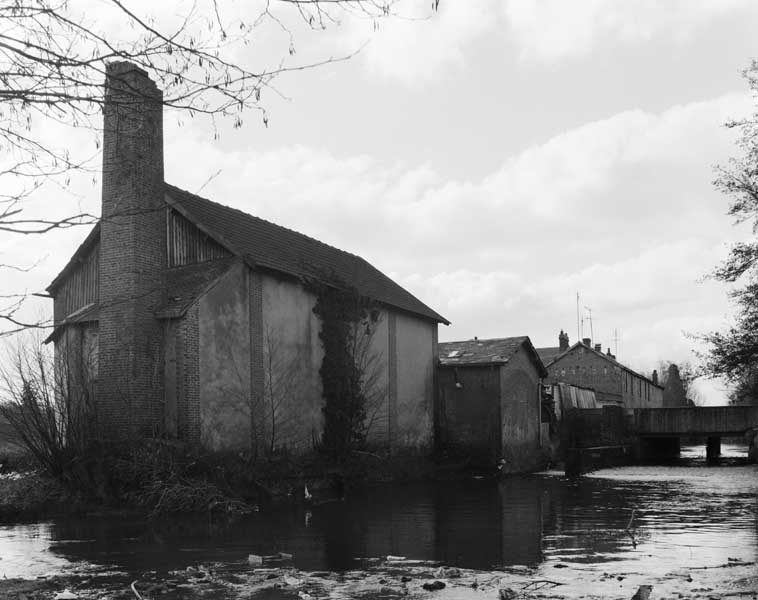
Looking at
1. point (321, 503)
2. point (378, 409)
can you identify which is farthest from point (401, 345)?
point (321, 503)

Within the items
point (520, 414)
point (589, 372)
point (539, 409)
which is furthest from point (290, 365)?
point (589, 372)

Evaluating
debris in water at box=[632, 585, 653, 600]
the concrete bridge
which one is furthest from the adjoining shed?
debris in water at box=[632, 585, 653, 600]

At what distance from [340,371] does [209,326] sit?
5.63 metres

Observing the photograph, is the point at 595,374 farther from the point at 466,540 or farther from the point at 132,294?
the point at 466,540

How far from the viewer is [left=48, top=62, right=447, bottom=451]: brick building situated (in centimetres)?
1992

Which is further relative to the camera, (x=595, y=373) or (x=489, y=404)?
(x=595, y=373)

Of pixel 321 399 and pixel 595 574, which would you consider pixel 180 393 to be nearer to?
Answer: pixel 321 399

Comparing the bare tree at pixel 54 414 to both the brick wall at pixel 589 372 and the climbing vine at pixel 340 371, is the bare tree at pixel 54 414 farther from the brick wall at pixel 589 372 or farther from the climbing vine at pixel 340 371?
the brick wall at pixel 589 372

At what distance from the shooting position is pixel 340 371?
25.2 metres

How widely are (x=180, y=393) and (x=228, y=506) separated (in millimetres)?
3892

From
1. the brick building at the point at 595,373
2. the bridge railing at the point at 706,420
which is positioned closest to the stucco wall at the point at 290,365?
the bridge railing at the point at 706,420

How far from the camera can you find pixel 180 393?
20250mm

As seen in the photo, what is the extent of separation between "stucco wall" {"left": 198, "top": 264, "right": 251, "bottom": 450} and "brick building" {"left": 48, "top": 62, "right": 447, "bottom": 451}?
0.04 metres

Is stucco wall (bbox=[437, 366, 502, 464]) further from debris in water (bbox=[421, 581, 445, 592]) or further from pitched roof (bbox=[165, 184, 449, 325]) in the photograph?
debris in water (bbox=[421, 581, 445, 592])
